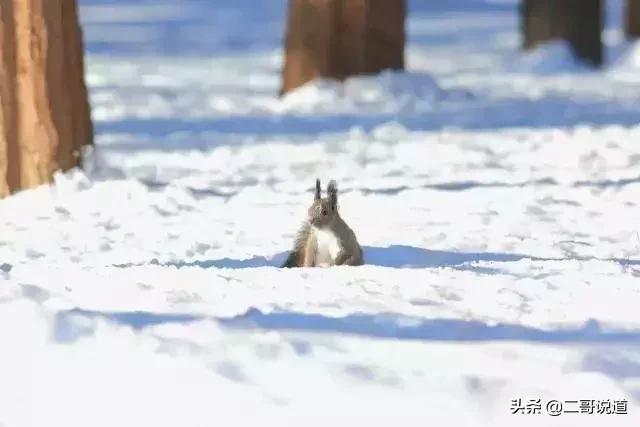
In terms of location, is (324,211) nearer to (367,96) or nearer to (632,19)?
(367,96)

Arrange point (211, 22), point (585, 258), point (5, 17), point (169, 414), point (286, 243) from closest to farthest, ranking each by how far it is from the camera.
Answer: point (169, 414) → point (585, 258) → point (286, 243) → point (5, 17) → point (211, 22)

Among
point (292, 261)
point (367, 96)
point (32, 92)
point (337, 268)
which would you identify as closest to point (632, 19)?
point (367, 96)

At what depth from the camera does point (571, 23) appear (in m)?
16.5

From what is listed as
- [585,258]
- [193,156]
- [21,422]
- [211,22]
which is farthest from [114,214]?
[211,22]

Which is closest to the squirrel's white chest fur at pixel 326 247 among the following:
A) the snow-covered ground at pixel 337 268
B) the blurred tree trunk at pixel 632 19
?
the snow-covered ground at pixel 337 268

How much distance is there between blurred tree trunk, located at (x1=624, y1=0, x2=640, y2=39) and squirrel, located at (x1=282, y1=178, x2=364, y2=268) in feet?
42.1

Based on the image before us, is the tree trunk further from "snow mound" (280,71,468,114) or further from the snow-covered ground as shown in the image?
"snow mound" (280,71,468,114)

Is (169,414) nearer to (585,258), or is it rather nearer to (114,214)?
(585,258)

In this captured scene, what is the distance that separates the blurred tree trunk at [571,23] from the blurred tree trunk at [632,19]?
6.78 ft

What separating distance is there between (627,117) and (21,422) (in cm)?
920

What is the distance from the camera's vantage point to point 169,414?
462cm

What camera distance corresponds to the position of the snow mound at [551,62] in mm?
16578

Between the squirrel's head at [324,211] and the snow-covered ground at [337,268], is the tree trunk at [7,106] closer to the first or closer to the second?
the snow-covered ground at [337,268]

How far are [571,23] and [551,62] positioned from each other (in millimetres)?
543
